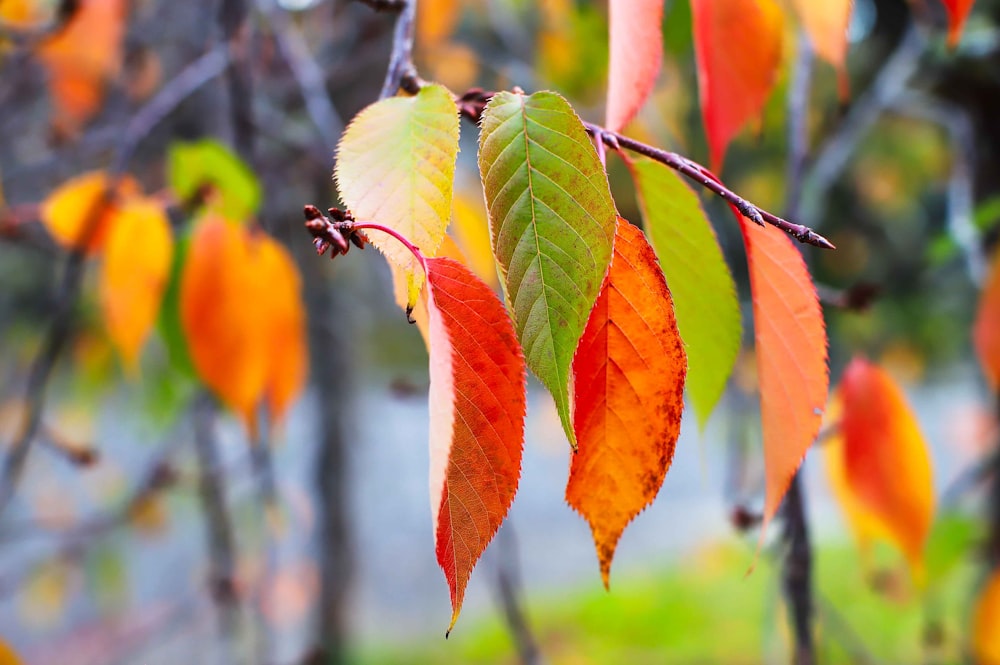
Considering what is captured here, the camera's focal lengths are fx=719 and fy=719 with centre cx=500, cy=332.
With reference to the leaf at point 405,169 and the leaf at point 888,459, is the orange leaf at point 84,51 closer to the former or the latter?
the leaf at point 405,169

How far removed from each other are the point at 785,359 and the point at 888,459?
0.29 metres

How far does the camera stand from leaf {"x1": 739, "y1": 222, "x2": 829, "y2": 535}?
275mm

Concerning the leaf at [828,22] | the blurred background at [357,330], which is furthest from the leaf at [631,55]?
the blurred background at [357,330]

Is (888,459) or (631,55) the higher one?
(631,55)

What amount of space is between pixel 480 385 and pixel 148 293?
1.57ft

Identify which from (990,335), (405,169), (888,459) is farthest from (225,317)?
(990,335)

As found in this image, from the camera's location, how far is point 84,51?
80cm

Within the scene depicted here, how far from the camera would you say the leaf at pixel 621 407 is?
0.24 metres

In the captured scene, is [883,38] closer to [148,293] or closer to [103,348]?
[148,293]

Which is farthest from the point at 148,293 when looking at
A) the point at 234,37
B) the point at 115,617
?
the point at 115,617

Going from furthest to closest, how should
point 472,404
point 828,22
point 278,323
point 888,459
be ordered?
point 278,323, point 888,459, point 828,22, point 472,404

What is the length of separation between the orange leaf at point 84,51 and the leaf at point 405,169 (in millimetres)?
591

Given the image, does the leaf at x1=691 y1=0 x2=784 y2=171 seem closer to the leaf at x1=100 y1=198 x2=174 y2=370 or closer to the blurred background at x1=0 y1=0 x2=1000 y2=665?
the blurred background at x1=0 y1=0 x2=1000 y2=665

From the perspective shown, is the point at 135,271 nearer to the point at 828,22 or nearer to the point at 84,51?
the point at 84,51
